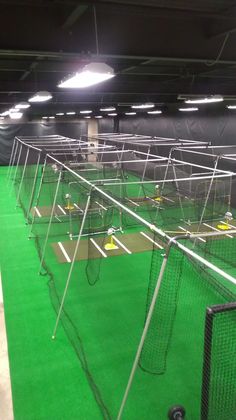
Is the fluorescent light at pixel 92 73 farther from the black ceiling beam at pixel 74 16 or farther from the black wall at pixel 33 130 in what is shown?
the black wall at pixel 33 130

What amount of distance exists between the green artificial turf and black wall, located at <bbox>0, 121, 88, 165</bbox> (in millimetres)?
15948

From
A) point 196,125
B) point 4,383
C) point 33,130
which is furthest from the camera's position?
point 33,130

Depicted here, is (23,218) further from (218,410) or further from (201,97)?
(218,410)

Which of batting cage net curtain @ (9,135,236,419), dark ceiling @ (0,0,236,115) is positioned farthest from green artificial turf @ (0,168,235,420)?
dark ceiling @ (0,0,236,115)

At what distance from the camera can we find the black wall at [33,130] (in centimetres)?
2178

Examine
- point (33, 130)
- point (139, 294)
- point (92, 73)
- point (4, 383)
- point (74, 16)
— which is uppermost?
point (33, 130)

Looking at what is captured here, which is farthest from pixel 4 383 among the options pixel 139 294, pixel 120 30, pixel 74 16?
pixel 120 30

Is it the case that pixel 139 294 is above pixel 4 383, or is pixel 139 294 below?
above

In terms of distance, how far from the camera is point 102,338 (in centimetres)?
492

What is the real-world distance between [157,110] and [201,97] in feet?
24.7

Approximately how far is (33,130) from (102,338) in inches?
775

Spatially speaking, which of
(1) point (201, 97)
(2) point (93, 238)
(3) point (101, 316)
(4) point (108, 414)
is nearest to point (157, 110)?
(1) point (201, 97)

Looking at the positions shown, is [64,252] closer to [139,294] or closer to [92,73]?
[139,294]

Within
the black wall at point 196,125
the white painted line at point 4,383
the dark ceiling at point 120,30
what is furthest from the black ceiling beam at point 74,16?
the black wall at point 196,125
